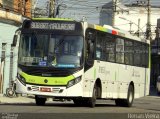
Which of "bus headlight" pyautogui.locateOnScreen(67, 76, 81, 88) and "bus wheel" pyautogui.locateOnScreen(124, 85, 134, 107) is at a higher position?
"bus headlight" pyautogui.locateOnScreen(67, 76, 81, 88)

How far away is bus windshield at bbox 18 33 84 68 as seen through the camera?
2281 centimetres

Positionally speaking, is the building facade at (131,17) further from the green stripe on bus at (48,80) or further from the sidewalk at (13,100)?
the green stripe on bus at (48,80)

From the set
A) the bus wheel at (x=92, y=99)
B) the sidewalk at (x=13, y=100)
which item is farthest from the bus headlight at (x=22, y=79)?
the sidewalk at (x=13, y=100)

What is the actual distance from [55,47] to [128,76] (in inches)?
257

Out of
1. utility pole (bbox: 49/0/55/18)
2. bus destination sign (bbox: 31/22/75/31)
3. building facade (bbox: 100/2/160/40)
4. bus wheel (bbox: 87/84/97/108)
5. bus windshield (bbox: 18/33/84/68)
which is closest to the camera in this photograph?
bus windshield (bbox: 18/33/84/68)

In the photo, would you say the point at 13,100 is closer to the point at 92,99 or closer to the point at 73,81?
the point at 92,99

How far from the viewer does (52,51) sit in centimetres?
2283

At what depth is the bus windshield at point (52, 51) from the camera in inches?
898

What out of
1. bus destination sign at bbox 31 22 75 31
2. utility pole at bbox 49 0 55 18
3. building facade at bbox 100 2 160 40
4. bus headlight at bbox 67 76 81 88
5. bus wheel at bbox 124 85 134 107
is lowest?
bus wheel at bbox 124 85 134 107

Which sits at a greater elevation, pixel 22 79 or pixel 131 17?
pixel 131 17

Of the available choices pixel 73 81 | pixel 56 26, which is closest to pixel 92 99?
pixel 73 81

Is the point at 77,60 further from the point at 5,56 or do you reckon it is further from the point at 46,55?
the point at 5,56

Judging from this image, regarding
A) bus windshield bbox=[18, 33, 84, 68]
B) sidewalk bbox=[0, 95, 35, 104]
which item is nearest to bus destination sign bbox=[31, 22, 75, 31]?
bus windshield bbox=[18, 33, 84, 68]

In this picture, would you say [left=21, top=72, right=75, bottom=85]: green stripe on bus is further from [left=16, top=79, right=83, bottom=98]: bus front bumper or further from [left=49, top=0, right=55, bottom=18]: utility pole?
[left=49, top=0, right=55, bottom=18]: utility pole
